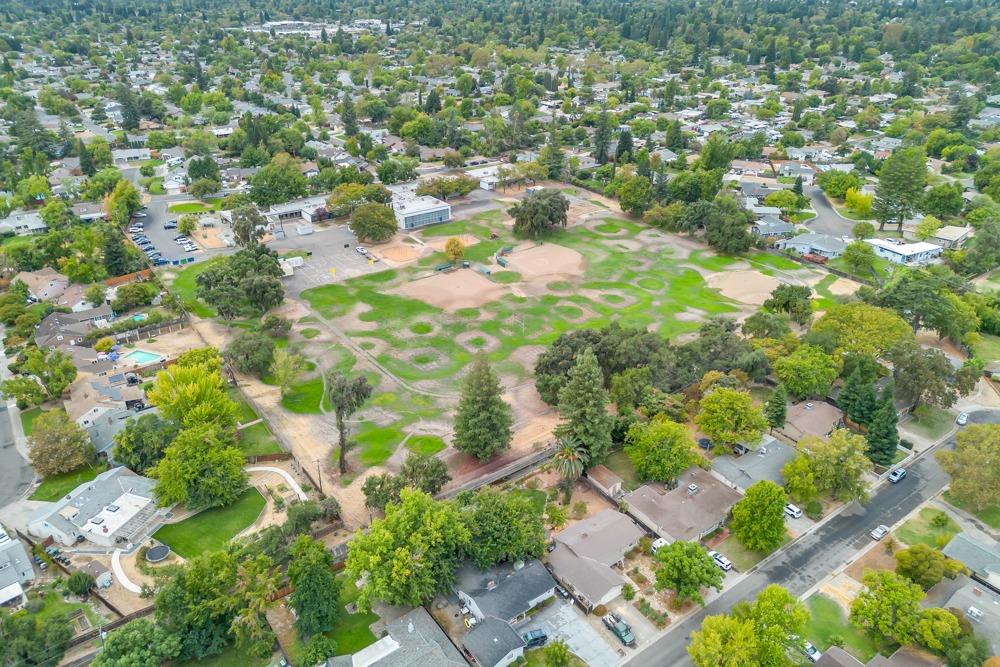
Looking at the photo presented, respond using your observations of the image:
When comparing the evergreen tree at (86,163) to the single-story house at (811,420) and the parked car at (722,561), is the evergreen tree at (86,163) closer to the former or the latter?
the single-story house at (811,420)

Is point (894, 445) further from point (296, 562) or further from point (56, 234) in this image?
point (56, 234)

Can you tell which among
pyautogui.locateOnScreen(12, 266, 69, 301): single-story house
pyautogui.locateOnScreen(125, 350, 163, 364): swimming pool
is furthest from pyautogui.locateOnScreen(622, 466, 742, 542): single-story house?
pyautogui.locateOnScreen(12, 266, 69, 301): single-story house

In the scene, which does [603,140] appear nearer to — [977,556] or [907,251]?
[907,251]

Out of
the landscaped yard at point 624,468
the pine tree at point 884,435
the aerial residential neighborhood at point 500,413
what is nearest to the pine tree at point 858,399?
the aerial residential neighborhood at point 500,413

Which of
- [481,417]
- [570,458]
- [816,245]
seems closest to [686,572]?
[570,458]

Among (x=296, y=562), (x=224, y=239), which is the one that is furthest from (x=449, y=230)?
(x=296, y=562)

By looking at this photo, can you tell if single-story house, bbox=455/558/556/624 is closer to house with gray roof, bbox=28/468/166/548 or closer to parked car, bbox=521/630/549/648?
parked car, bbox=521/630/549/648

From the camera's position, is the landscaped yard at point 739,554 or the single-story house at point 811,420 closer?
the landscaped yard at point 739,554
